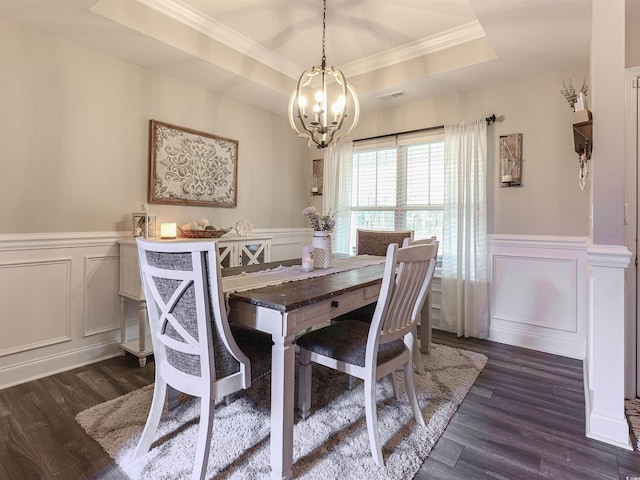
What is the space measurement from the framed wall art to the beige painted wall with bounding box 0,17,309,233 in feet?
0.26

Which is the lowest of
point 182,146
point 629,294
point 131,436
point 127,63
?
point 131,436

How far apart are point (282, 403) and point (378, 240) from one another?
6.88ft

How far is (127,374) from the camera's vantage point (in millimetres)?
2412

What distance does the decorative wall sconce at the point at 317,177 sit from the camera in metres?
4.42

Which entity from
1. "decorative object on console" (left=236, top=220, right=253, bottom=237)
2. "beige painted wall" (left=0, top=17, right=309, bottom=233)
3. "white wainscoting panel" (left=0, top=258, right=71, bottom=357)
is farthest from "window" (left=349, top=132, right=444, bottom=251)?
"white wainscoting panel" (left=0, top=258, right=71, bottom=357)

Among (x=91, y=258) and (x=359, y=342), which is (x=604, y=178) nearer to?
(x=359, y=342)

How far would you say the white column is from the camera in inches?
67.3

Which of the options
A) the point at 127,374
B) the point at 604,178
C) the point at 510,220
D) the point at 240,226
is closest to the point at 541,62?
the point at 510,220

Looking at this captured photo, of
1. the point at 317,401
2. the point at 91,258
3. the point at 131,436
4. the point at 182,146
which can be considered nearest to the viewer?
the point at 131,436

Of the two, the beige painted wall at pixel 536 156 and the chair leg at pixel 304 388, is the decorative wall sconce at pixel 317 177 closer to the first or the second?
the beige painted wall at pixel 536 156

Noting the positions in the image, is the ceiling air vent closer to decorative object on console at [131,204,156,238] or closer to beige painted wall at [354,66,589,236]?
beige painted wall at [354,66,589,236]

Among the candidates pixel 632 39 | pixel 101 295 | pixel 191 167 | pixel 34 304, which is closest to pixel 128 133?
pixel 191 167

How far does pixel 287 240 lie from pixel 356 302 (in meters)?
2.69

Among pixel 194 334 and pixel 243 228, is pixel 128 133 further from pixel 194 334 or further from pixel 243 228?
pixel 194 334
